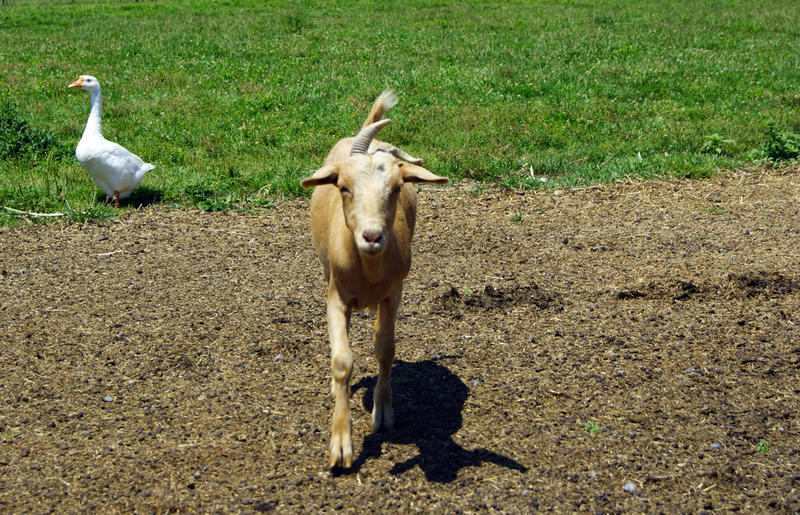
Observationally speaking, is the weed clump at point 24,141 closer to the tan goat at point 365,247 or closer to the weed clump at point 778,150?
the tan goat at point 365,247

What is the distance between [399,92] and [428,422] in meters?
9.35

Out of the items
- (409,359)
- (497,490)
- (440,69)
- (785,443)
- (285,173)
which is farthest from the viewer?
(440,69)

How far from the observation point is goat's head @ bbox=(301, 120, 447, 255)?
4.16 meters

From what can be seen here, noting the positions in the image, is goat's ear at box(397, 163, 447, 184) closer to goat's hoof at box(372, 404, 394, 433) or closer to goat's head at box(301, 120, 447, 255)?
goat's head at box(301, 120, 447, 255)

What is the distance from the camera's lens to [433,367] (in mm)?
5855

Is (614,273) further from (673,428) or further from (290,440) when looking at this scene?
(290,440)

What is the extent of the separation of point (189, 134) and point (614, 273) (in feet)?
22.1

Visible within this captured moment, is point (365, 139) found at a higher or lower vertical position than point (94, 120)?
higher

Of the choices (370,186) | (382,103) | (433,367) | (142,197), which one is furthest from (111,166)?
(370,186)

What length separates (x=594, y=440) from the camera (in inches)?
193

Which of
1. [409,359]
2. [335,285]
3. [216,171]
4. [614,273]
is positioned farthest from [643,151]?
[335,285]

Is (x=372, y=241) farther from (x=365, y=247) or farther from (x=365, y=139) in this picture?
(x=365, y=139)

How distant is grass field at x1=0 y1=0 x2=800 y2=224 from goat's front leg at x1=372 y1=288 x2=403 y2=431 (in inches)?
188

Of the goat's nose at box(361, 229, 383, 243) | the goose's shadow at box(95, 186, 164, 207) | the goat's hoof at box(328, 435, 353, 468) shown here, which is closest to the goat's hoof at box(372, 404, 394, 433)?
the goat's hoof at box(328, 435, 353, 468)
